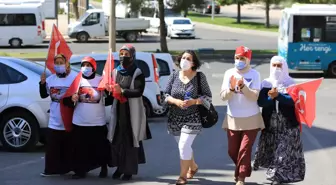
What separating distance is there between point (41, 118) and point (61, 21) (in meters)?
48.6

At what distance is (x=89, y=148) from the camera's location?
9344 mm

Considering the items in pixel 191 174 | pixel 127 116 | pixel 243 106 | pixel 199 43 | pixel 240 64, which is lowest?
pixel 199 43

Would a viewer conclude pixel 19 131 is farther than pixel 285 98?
Yes

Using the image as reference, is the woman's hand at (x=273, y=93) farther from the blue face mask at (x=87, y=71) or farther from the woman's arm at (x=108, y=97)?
the blue face mask at (x=87, y=71)

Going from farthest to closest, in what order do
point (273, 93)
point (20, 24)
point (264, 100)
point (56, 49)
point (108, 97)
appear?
point (20, 24)
point (56, 49)
point (108, 97)
point (264, 100)
point (273, 93)

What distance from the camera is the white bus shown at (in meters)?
41.2

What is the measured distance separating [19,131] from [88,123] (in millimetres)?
2644

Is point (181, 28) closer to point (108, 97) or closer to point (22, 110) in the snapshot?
point (22, 110)

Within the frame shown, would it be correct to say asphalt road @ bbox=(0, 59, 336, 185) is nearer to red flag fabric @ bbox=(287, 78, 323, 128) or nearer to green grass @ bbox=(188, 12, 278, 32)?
red flag fabric @ bbox=(287, 78, 323, 128)

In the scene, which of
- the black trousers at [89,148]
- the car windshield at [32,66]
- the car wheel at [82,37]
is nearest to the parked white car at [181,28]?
the car wheel at [82,37]

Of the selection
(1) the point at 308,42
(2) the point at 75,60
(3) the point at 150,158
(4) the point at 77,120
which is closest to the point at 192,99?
(4) the point at 77,120

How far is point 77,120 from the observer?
928cm

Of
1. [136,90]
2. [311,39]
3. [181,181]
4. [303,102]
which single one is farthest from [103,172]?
[311,39]

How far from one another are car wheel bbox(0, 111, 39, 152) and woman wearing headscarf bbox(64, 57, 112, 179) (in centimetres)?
224
